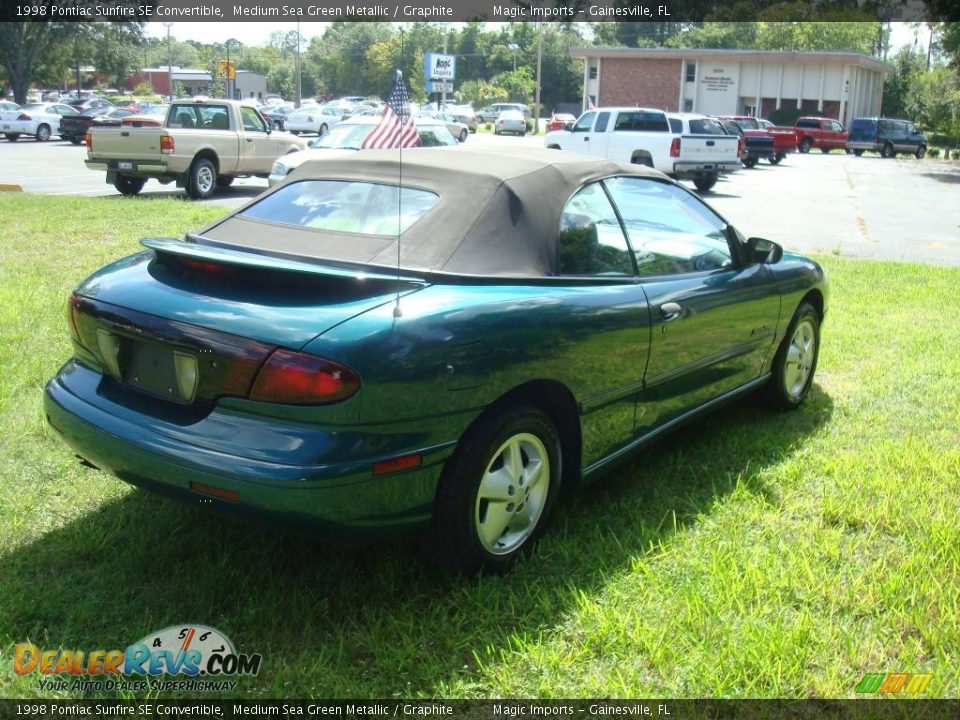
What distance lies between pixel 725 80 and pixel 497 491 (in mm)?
59149

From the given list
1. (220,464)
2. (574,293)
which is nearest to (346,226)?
(574,293)

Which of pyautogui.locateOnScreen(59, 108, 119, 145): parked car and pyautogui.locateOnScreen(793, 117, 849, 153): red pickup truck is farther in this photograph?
pyautogui.locateOnScreen(793, 117, 849, 153): red pickup truck

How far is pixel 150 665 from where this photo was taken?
9.40 feet

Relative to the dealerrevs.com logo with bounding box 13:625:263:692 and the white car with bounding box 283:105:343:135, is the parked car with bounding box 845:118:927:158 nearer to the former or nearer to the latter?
the white car with bounding box 283:105:343:135

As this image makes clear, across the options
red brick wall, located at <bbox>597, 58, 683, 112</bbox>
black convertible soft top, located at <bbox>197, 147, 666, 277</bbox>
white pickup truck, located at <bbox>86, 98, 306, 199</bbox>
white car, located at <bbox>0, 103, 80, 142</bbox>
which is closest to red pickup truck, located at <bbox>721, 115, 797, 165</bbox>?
white pickup truck, located at <bbox>86, 98, 306, 199</bbox>

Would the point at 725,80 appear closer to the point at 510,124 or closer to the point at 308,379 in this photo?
the point at 510,124

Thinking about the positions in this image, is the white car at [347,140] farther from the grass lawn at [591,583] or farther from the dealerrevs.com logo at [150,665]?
the dealerrevs.com logo at [150,665]

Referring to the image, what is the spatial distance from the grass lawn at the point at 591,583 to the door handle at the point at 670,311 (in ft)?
2.62

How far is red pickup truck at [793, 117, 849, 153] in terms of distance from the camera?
45.4 meters

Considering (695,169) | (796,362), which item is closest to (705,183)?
(695,169)

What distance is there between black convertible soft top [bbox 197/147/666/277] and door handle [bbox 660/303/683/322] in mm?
633

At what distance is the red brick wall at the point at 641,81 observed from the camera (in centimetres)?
5625

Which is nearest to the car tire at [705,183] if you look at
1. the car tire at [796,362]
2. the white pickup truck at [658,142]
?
the white pickup truck at [658,142]

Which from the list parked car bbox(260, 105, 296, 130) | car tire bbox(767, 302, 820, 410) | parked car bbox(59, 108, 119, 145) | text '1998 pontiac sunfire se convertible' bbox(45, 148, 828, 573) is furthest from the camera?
parked car bbox(260, 105, 296, 130)
